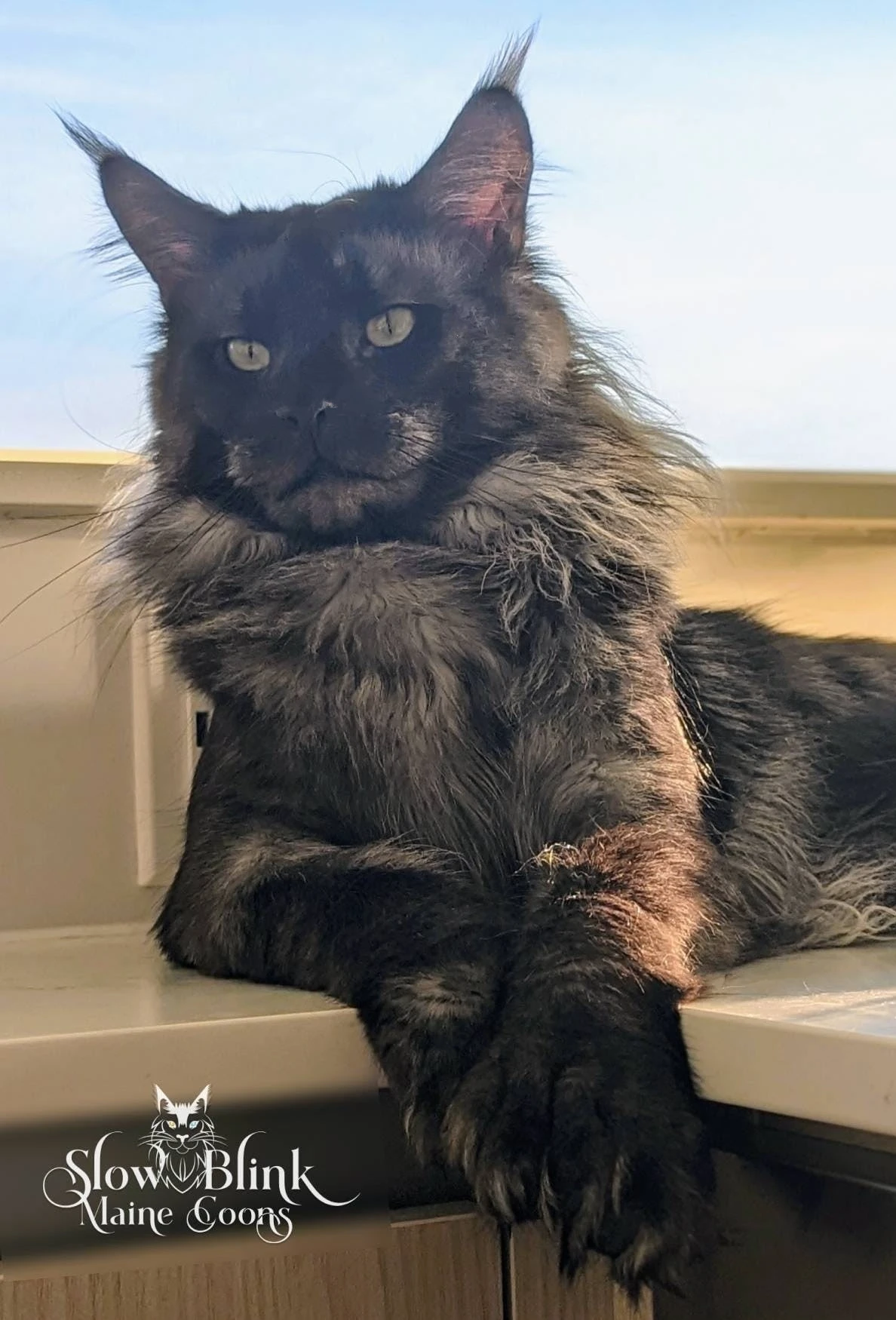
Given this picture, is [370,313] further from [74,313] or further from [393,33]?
[393,33]

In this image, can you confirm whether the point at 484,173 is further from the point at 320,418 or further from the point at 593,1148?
the point at 593,1148

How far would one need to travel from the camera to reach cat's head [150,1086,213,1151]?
759 mm

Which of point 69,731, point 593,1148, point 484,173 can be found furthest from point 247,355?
point 593,1148

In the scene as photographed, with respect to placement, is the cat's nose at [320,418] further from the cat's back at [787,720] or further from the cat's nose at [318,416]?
the cat's back at [787,720]

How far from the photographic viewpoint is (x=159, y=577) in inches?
46.8

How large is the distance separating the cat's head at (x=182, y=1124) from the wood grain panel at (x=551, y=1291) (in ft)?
0.68

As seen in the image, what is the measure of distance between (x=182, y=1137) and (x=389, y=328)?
70cm

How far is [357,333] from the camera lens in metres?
1.11

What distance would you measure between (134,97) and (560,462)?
0.68 metres

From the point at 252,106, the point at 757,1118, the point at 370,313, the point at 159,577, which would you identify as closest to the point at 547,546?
the point at 370,313

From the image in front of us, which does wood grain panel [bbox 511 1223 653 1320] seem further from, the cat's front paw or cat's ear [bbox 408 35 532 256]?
cat's ear [bbox 408 35 532 256]

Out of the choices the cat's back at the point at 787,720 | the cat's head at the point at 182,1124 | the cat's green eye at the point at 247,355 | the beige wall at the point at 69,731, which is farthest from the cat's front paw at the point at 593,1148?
the beige wall at the point at 69,731
